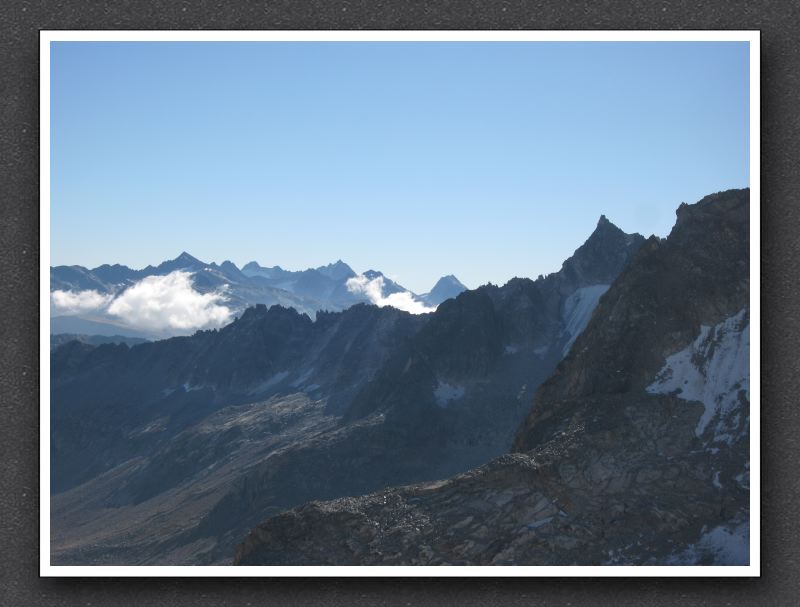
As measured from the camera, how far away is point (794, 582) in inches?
519

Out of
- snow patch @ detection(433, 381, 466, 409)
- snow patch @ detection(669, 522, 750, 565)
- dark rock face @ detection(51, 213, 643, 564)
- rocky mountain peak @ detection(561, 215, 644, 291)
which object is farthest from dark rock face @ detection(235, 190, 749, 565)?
rocky mountain peak @ detection(561, 215, 644, 291)

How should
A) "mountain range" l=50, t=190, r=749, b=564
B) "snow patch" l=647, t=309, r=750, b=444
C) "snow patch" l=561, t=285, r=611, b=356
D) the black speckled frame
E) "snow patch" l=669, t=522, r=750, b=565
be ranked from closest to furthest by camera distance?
1. the black speckled frame
2. "snow patch" l=669, t=522, r=750, b=565
3. "snow patch" l=647, t=309, r=750, b=444
4. "mountain range" l=50, t=190, r=749, b=564
5. "snow patch" l=561, t=285, r=611, b=356

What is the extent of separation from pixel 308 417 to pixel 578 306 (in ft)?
135

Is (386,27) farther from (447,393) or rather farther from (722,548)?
(447,393)

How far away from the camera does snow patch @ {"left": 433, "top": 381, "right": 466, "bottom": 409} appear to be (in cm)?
10156

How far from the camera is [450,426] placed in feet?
320

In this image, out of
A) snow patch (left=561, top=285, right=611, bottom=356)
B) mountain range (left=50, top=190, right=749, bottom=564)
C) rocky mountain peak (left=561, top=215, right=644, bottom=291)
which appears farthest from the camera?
rocky mountain peak (left=561, top=215, right=644, bottom=291)

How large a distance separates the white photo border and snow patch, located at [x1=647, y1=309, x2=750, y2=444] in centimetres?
153

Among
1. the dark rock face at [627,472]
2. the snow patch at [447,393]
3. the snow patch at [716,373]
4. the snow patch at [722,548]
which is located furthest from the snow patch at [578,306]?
the snow patch at [722,548]

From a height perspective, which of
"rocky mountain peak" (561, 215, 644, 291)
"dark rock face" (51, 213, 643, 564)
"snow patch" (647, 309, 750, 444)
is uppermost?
"rocky mountain peak" (561, 215, 644, 291)

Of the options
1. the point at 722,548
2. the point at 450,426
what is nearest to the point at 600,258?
the point at 450,426

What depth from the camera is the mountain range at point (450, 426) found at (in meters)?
17.0

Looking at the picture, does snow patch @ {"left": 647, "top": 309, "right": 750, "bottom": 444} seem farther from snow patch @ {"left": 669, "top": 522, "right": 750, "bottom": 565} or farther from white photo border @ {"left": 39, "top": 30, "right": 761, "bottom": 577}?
snow patch @ {"left": 669, "top": 522, "right": 750, "bottom": 565}

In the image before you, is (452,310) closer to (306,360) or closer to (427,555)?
(306,360)
